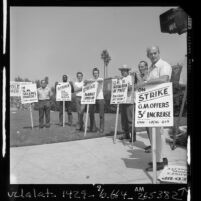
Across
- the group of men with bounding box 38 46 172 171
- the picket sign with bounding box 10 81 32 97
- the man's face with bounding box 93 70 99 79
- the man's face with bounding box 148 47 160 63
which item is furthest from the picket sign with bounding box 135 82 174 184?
the picket sign with bounding box 10 81 32 97

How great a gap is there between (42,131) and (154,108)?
1.74 meters

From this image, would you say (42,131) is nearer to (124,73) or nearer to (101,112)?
(101,112)

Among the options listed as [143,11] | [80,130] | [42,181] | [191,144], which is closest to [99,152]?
[80,130]

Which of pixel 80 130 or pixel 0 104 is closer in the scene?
pixel 0 104

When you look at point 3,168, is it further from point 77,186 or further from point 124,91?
point 124,91

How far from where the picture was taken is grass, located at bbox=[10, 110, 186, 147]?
19.6 ft

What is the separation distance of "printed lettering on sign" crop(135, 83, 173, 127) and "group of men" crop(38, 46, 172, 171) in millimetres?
135

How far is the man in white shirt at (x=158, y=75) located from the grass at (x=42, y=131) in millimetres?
351

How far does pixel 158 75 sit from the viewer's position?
5.80 meters

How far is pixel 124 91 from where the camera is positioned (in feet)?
20.4

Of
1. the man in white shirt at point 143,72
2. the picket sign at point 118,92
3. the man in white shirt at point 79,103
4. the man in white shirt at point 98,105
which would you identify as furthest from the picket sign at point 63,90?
the man in white shirt at point 143,72

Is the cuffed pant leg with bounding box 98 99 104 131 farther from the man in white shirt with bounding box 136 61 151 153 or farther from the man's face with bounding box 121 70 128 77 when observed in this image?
the man in white shirt with bounding box 136 61 151 153

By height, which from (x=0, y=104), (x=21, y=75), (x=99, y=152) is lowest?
(x=99, y=152)
